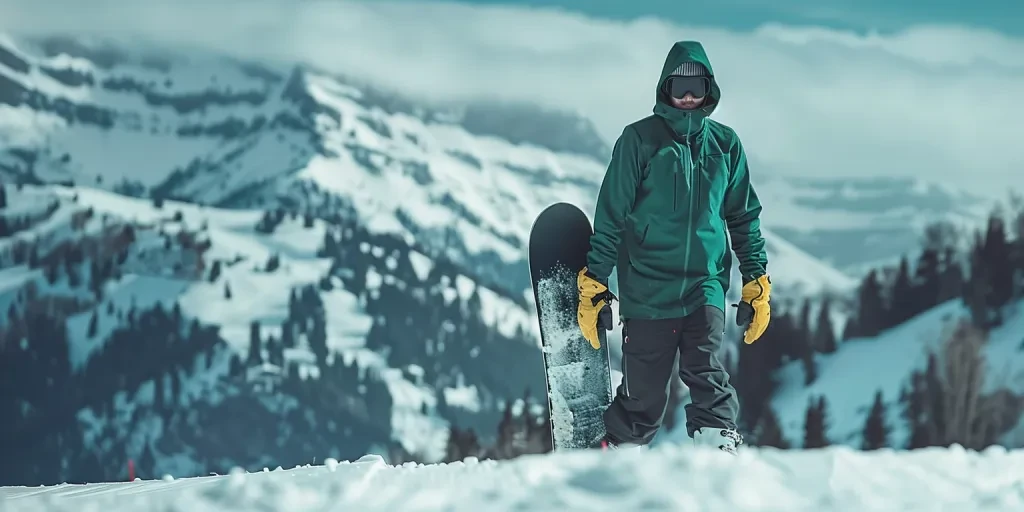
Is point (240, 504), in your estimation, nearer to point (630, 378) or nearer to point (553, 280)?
point (630, 378)

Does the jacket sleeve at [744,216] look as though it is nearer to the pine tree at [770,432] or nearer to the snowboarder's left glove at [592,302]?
the snowboarder's left glove at [592,302]

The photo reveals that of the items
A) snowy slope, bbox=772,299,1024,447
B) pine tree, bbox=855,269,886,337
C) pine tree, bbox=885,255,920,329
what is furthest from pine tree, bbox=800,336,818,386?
pine tree, bbox=885,255,920,329

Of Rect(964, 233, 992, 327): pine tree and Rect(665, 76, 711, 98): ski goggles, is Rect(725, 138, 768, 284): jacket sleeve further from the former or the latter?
Rect(964, 233, 992, 327): pine tree

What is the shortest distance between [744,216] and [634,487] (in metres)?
3.26

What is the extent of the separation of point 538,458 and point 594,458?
0.26m

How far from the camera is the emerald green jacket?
7129 millimetres

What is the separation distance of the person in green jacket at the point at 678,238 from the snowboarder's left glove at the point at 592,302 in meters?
0.04

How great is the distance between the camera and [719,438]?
6.87 m

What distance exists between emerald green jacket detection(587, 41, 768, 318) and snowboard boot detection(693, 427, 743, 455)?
2.67ft

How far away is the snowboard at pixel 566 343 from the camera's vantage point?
8086 mm

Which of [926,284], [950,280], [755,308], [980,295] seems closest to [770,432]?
[980,295]

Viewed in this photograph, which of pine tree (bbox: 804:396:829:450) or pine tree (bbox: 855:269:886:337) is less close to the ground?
pine tree (bbox: 855:269:886:337)

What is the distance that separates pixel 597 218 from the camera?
23.8 ft

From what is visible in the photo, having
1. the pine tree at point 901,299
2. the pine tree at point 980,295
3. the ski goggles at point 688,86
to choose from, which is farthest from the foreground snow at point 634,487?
the pine tree at point 901,299
